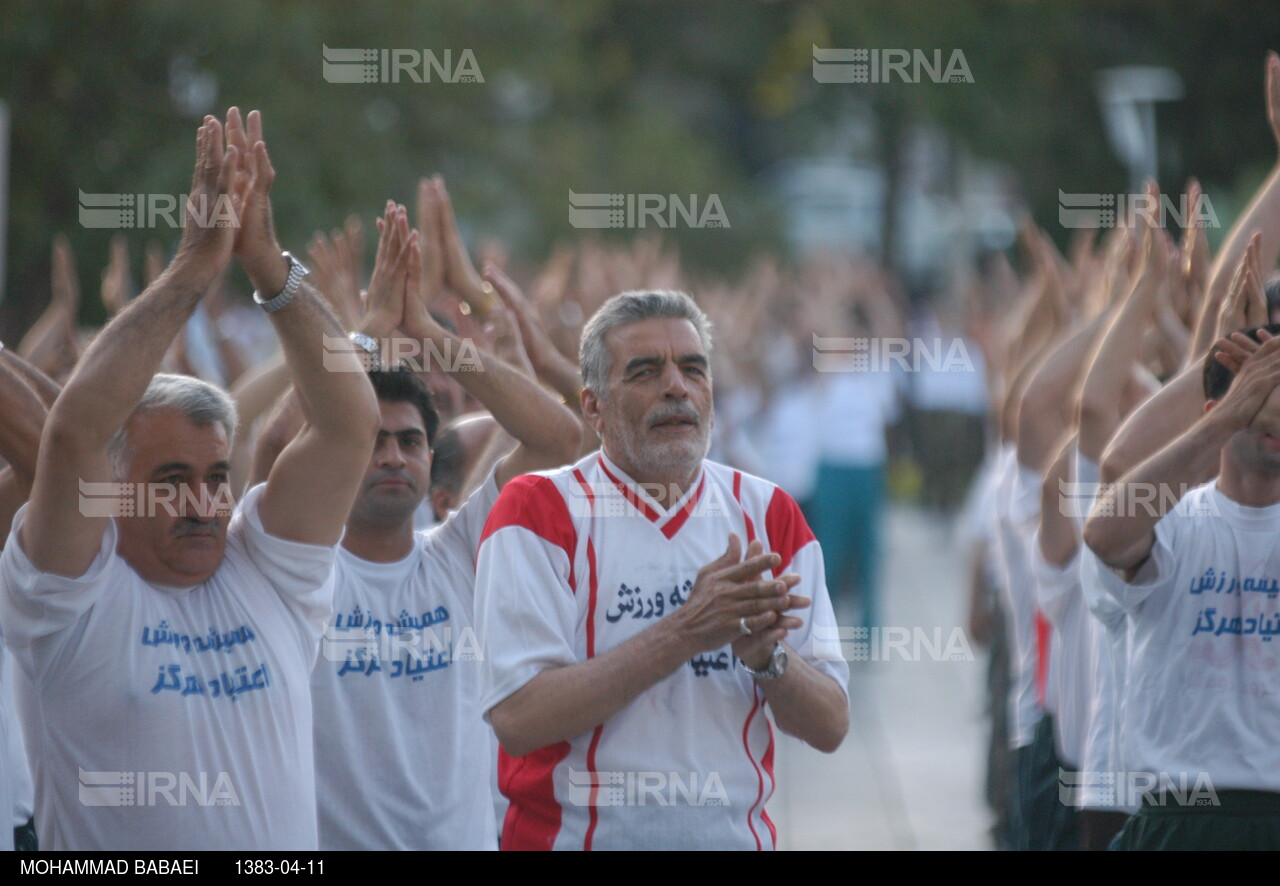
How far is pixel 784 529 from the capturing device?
11.1 feet

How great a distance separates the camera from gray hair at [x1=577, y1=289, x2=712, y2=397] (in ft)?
11.4

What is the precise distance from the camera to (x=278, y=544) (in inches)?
130

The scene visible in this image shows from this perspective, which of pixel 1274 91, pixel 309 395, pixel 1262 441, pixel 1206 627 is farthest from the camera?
pixel 1274 91

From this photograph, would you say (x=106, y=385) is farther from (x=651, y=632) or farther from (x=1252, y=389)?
(x=1252, y=389)

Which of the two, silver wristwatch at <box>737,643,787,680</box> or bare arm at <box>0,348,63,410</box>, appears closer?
silver wristwatch at <box>737,643,787,680</box>

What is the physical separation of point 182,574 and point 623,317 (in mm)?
1059

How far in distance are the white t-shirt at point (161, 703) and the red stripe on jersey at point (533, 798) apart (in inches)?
16.8

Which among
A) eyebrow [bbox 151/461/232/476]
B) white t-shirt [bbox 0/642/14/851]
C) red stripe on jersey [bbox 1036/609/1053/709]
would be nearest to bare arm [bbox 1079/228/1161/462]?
red stripe on jersey [bbox 1036/609/1053/709]

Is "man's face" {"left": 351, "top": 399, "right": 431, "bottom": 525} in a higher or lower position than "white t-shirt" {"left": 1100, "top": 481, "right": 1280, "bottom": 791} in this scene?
higher

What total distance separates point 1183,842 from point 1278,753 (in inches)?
11.9

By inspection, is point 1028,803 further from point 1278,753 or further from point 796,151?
point 796,151

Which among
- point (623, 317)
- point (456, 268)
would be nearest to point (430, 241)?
point (456, 268)

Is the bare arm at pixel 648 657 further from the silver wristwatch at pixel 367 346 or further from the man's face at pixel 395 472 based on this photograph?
the silver wristwatch at pixel 367 346

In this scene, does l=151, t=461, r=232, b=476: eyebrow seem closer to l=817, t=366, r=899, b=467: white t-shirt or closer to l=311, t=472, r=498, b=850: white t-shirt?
l=311, t=472, r=498, b=850: white t-shirt
